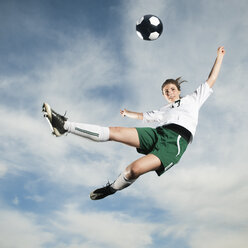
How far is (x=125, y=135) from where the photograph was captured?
4.10 metres

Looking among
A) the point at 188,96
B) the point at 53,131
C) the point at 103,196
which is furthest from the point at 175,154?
the point at 53,131

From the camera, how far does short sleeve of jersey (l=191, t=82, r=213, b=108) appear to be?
4.98 meters

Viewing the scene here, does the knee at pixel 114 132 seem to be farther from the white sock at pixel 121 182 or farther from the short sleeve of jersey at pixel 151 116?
the short sleeve of jersey at pixel 151 116

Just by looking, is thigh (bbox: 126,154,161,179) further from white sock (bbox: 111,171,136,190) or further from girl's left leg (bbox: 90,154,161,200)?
white sock (bbox: 111,171,136,190)

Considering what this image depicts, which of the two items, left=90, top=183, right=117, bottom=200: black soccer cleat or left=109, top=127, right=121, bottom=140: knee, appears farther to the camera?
left=90, top=183, right=117, bottom=200: black soccer cleat

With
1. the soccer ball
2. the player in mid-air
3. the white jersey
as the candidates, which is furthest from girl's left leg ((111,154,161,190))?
the soccer ball

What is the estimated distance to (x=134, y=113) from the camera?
Result: 5648 mm

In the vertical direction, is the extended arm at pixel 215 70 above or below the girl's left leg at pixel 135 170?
above

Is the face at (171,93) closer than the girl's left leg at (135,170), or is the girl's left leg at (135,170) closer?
the girl's left leg at (135,170)

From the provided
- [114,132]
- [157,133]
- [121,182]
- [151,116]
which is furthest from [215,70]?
[121,182]

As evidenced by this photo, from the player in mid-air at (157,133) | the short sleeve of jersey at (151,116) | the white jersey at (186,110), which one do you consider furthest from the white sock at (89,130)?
the short sleeve of jersey at (151,116)

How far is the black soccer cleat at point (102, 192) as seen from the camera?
16.0ft

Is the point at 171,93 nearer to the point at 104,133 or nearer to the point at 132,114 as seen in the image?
the point at 132,114

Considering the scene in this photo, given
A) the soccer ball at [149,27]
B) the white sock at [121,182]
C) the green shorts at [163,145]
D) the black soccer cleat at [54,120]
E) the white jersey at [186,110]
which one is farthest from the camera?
the soccer ball at [149,27]
